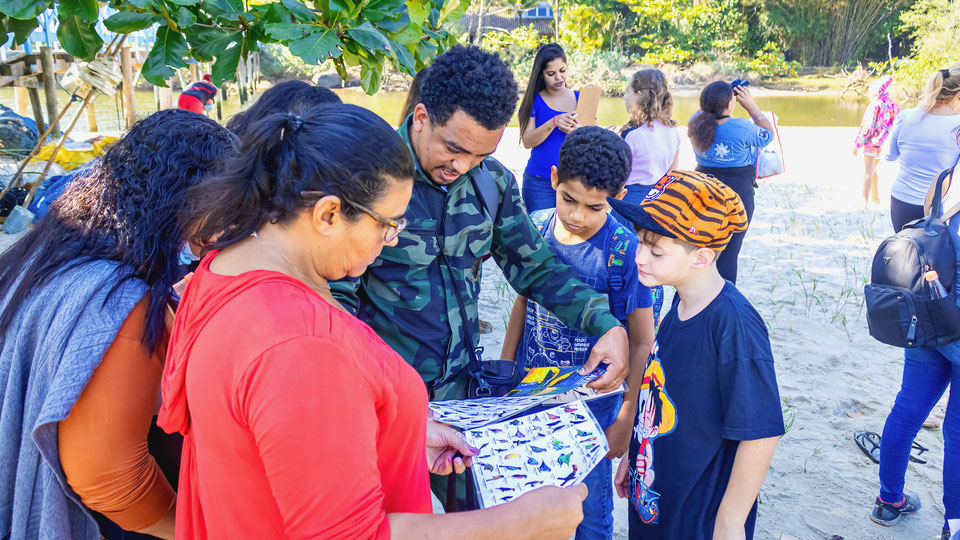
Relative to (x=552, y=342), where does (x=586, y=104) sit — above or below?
above

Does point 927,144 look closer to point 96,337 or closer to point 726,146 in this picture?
point 726,146

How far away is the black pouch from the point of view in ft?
6.42

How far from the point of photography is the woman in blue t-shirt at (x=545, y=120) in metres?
4.88

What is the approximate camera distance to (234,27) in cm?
233

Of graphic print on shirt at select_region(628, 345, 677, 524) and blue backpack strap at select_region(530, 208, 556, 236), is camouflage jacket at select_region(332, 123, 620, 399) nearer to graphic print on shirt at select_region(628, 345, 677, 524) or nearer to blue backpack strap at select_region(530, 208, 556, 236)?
graphic print on shirt at select_region(628, 345, 677, 524)

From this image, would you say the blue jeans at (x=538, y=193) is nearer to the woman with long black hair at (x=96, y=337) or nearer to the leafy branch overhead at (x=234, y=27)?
the leafy branch overhead at (x=234, y=27)

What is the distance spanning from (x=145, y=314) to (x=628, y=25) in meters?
31.9

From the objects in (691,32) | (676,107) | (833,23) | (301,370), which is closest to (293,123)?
(301,370)

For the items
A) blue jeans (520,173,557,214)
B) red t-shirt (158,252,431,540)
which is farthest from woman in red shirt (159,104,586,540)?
blue jeans (520,173,557,214)

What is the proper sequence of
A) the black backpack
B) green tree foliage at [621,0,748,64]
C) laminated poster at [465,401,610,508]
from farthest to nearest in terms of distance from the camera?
green tree foliage at [621,0,748,64] → the black backpack → laminated poster at [465,401,610,508]

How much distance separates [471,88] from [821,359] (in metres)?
3.77

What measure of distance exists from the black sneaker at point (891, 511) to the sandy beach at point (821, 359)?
4 centimetres

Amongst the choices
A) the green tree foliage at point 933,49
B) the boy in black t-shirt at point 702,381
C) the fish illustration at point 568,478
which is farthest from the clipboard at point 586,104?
the green tree foliage at point 933,49

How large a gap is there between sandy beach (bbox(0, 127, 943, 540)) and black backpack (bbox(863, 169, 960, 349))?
0.95 meters
